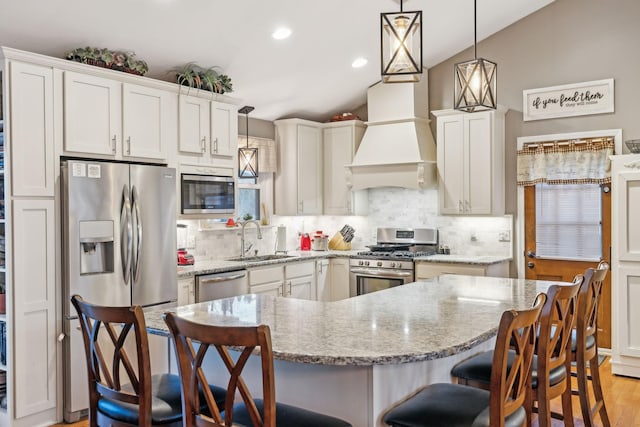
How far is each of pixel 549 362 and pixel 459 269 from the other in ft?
10.2

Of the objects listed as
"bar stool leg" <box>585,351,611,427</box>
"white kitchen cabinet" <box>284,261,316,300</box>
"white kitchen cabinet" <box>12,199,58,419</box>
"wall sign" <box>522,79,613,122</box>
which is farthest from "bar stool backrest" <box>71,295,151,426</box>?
"wall sign" <box>522,79,613,122</box>

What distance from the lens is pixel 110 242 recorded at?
398 centimetres

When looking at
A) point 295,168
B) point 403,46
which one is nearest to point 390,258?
point 295,168

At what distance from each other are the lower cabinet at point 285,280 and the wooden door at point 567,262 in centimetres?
223

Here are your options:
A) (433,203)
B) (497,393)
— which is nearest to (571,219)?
(433,203)

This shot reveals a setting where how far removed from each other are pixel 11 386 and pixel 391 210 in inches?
171

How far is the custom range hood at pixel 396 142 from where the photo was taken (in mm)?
6039

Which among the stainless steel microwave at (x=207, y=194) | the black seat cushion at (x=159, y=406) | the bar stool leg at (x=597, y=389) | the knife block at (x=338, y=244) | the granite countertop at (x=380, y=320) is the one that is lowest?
the bar stool leg at (x=597, y=389)

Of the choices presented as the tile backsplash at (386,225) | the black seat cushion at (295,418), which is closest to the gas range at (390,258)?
the tile backsplash at (386,225)

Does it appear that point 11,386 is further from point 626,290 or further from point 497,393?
point 626,290

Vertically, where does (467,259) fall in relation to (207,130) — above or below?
below

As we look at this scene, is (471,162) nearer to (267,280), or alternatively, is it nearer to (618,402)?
(267,280)

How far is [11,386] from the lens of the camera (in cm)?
362

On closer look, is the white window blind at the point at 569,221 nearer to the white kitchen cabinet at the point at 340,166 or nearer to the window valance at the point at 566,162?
the window valance at the point at 566,162
